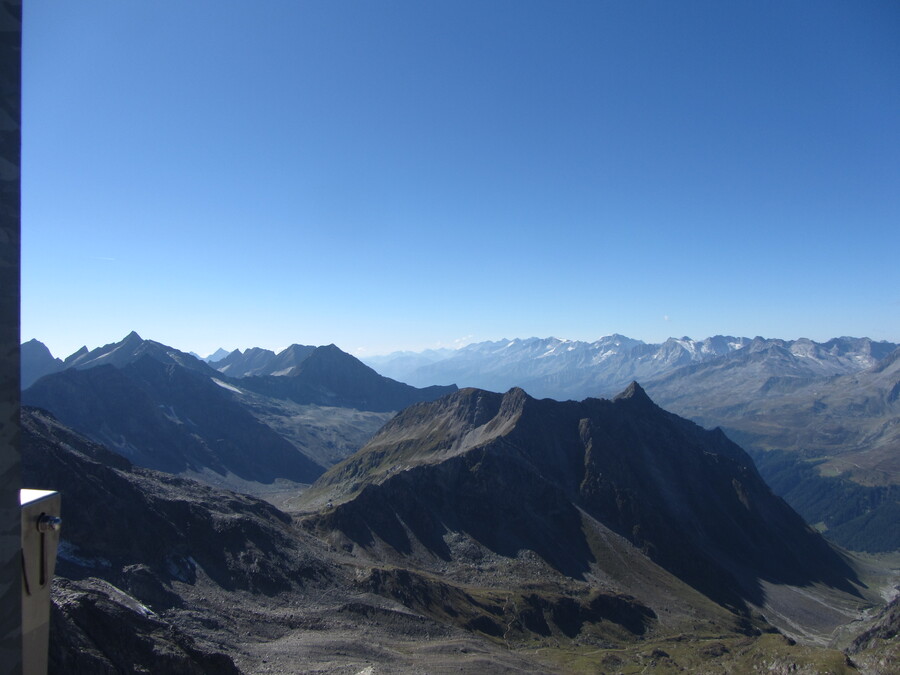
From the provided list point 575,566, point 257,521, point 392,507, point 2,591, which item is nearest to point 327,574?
point 257,521

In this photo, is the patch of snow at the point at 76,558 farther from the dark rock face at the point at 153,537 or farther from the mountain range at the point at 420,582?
the mountain range at the point at 420,582

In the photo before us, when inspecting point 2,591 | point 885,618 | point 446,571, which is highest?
point 2,591

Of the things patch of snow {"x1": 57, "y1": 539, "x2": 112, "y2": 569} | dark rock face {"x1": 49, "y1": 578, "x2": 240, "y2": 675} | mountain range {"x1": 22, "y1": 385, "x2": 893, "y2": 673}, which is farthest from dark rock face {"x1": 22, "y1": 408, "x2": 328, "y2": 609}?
Answer: dark rock face {"x1": 49, "y1": 578, "x2": 240, "y2": 675}

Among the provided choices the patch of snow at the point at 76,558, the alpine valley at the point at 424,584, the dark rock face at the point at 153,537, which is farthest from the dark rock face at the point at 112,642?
the patch of snow at the point at 76,558

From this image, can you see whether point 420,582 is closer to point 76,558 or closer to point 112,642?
point 76,558

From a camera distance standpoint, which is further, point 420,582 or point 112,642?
point 420,582

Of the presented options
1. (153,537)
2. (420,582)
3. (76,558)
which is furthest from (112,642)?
(420,582)

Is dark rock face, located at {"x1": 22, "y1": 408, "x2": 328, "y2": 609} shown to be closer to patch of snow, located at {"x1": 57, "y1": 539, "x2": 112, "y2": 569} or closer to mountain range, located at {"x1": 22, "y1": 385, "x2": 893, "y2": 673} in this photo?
patch of snow, located at {"x1": 57, "y1": 539, "x2": 112, "y2": 569}

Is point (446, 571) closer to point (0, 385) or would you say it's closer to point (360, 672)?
point (360, 672)
